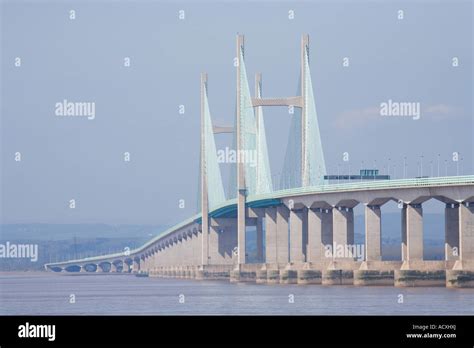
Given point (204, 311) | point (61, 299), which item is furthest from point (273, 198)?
point (204, 311)

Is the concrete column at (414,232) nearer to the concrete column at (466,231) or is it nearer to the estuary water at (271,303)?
the estuary water at (271,303)

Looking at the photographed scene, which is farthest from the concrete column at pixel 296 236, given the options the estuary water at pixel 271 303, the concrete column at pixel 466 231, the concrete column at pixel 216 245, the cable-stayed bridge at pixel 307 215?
the concrete column at pixel 466 231

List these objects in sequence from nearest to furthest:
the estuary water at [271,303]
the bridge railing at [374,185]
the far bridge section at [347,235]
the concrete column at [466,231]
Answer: the estuary water at [271,303], the concrete column at [466,231], the bridge railing at [374,185], the far bridge section at [347,235]

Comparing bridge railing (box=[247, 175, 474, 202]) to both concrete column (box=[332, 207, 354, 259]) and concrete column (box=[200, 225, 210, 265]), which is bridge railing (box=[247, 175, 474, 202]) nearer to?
concrete column (box=[332, 207, 354, 259])

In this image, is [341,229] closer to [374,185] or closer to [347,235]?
[347,235]
